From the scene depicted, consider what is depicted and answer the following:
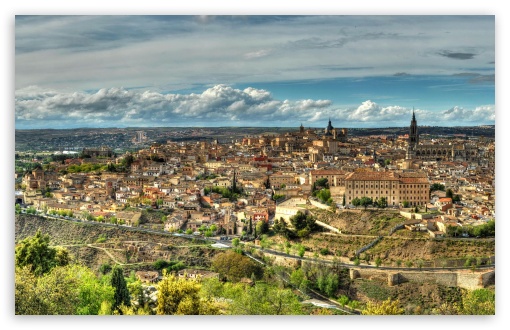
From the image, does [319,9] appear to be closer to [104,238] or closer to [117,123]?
[117,123]

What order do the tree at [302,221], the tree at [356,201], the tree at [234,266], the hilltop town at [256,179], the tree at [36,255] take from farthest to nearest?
the tree at [356,201], the tree at [302,221], the hilltop town at [256,179], the tree at [234,266], the tree at [36,255]

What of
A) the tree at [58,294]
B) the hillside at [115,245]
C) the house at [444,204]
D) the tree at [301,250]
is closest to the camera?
the tree at [58,294]

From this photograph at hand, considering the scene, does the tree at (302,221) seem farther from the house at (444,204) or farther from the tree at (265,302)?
the house at (444,204)

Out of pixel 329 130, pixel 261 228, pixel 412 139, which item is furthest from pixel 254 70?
pixel 412 139

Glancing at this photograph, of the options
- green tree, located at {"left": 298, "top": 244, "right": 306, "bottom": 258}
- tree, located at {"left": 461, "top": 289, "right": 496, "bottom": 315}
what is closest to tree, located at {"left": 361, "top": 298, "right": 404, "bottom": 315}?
tree, located at {"left": 461, "top": 289, "right": 496, "bottom": 315}

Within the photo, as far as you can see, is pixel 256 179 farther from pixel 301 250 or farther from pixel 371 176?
pixel 371 176

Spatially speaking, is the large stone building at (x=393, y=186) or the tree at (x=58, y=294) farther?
the large stone building at (x=393, y=186)

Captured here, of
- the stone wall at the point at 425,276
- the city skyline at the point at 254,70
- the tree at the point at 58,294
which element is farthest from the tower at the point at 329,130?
the tree at the point at 58,294
